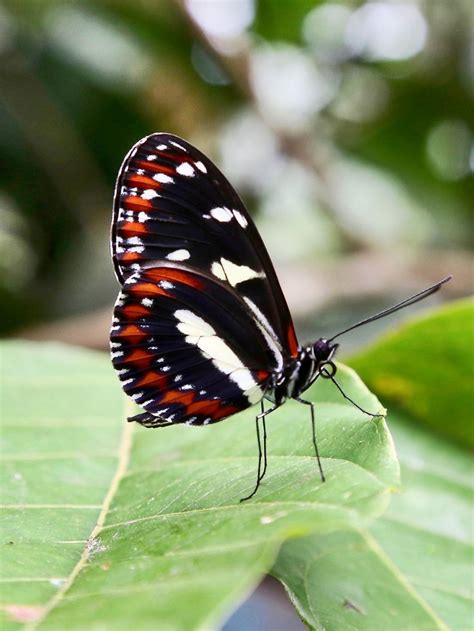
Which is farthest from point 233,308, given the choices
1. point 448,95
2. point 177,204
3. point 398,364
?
point 448,95

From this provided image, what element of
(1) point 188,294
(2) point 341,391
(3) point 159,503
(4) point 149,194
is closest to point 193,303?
(1) point 188,294

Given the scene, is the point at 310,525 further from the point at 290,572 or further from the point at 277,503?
the point at 290,572

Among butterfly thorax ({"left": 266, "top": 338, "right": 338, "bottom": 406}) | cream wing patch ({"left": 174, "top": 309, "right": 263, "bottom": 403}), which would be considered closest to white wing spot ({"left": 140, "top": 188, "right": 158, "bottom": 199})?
cream wing patch ({"left": 174, "top": 309, "right": 263, "bottom": 403})

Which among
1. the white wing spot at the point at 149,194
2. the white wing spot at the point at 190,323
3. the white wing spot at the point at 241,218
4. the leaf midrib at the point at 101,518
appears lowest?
the leaf midrib at the point at 101,518

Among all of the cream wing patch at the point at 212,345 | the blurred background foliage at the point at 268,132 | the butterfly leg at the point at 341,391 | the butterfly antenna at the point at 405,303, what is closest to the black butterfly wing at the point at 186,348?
the cream wing patch at the point at 212,345

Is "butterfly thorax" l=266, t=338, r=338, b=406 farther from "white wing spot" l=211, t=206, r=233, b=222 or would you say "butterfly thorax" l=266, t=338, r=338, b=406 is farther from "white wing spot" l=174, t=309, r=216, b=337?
"white wing spot" l=211, t=206, r=233, b=222

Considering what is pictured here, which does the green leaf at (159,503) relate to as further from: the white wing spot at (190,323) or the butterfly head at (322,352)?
the white wing spot at (190,323)

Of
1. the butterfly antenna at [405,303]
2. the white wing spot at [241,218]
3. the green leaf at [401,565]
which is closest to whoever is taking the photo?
the green leaf at [401,565]
